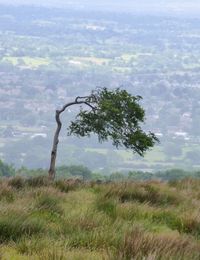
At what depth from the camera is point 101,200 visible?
32.9ft

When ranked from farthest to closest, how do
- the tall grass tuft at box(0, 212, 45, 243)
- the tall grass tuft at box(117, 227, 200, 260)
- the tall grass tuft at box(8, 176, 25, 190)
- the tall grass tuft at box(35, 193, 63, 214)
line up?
1. the tall grass tuft at box(8, 176, 25, 190)
2. the tall grass tuft at box(35, 193, 63, 214)
3. the tall grass tuft at box(0, 212, 45, 243)
4. the tall grass tuft at box(117, 227, 200, 260)

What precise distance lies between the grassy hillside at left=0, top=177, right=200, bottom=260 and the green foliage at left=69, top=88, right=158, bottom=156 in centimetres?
350

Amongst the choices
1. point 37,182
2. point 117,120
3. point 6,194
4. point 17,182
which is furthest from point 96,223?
point 117,120

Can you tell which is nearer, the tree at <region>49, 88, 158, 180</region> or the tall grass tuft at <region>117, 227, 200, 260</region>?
the tall grass tuft at <region>117, 227, 200, 260</region>

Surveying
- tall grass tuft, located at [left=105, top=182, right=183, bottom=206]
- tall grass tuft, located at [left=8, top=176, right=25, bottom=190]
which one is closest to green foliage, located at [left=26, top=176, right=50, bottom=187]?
tall grass tuft, located at [left=8, top=176, right=25, bottom=190]

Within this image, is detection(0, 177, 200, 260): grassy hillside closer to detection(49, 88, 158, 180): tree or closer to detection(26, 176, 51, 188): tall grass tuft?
detection(26, 176, 51, 188): tall grass tuft

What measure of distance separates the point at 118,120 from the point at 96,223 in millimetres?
8222

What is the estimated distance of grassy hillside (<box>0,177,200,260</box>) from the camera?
6.15 metres

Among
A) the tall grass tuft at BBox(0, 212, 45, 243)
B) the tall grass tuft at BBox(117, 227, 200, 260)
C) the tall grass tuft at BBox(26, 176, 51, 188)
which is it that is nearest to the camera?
the tall grass tuft at BBox(117, 227, 200, 260)

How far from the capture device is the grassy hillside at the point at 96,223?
6.15 metres

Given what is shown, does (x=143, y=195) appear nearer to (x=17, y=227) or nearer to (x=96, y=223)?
(x=96, y=223)

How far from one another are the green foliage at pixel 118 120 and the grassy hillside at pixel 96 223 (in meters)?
3.50

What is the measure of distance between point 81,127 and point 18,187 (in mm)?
4973

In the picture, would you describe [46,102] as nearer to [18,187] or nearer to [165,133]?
[165,133]
